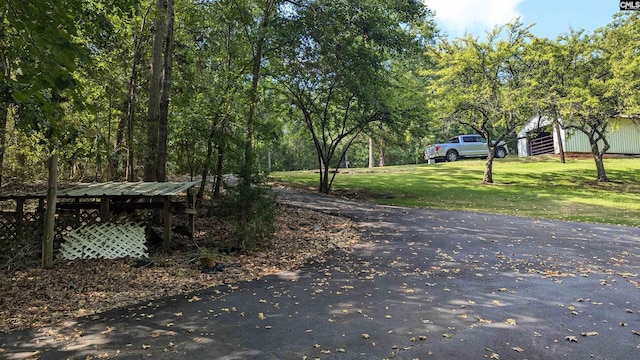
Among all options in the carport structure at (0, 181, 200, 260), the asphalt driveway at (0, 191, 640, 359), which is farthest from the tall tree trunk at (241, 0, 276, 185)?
the asphalt driveway at (0, 191, 640, 359)

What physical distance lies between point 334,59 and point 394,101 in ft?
14.1

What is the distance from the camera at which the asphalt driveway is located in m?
4.02

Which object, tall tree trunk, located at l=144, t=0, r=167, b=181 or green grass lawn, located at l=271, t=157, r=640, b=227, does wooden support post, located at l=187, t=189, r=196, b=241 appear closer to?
tall tree trunk, located at l=144, t=0, r=167, b=181

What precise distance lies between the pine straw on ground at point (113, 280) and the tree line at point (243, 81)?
2.00m

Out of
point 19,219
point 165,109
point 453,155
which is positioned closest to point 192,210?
point 165,109

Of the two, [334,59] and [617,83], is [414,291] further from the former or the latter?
[617,83]

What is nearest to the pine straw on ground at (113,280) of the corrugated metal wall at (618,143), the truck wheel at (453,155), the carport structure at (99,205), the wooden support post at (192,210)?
the wooden support post at (192,210)

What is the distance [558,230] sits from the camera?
1112 centimetres

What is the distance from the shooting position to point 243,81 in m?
11.4

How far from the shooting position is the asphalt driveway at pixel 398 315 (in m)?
4.02

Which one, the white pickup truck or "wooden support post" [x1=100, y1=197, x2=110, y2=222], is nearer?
"wooden support post" [x1=100, y1=197, x2=110, y2=222]

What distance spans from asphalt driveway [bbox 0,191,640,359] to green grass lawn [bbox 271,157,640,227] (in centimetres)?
670

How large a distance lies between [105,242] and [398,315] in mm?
6050

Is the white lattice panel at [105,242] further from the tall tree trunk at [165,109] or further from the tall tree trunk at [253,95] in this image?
the tall tree trunk at [253,95]
